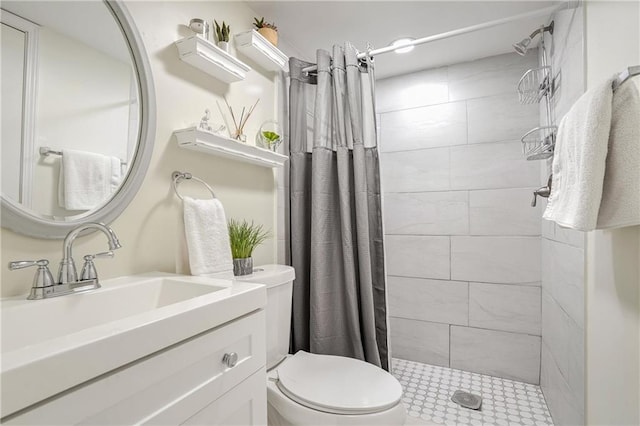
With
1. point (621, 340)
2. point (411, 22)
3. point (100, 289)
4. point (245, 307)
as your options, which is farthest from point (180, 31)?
point (621, 340)

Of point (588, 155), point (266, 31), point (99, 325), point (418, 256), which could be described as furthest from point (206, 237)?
point (418, 256)

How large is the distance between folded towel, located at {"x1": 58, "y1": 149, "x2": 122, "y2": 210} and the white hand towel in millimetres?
275

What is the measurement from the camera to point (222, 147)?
1.41 meters

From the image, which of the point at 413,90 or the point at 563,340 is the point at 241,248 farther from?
the point at 413,90

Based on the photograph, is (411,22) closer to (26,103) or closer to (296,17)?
(296,17)

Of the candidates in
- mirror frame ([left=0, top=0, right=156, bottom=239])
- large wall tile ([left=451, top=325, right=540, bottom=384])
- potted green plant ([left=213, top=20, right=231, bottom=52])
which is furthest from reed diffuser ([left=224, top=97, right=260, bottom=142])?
large wall tile ([left=451, top=325, right=540, bottom=384])

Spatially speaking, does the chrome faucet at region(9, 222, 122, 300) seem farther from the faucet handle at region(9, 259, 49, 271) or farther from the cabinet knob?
the cabinet knob

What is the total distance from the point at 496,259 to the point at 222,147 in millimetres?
1947

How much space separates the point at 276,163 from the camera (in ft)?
5.87

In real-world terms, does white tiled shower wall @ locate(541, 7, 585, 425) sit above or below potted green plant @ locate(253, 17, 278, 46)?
below

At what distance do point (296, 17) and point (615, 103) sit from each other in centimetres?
159

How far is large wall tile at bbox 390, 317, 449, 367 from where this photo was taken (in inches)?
94.0

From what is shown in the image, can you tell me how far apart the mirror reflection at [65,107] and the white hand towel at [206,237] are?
0.28 metres

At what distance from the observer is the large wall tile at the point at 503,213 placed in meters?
2.14
